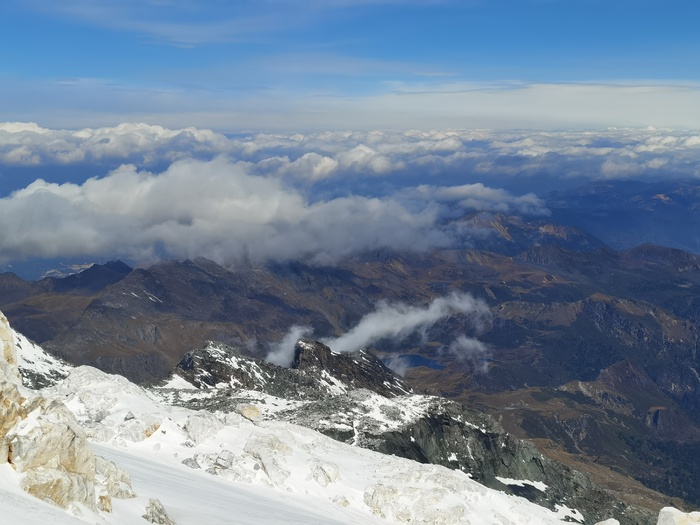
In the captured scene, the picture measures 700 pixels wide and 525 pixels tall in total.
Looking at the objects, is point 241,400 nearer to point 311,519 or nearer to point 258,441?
point 258,441

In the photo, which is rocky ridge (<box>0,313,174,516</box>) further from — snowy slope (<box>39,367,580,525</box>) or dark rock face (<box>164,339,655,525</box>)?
dark rock face (<box>164,339,655,525</box>)

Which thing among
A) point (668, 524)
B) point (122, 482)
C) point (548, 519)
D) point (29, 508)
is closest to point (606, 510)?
point (548, 519)

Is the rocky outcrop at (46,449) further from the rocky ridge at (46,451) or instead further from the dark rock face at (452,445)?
the dark rock face at (452,445)

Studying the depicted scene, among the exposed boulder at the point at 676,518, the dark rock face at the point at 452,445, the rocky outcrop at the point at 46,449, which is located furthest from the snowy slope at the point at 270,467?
the dark rock face at the point at 452,445

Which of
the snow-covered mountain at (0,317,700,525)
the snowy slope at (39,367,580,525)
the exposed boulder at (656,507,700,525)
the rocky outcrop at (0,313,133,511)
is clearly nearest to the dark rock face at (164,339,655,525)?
the snow-covered mountain at (0,317,700,525)

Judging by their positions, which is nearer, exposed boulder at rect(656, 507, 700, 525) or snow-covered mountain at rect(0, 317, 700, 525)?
snow-covered mountain at rect(0, 317, 700, 525)

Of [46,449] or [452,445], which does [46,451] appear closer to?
[46,449]

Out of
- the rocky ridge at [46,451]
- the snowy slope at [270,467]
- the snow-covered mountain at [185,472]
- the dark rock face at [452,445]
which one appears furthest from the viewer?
the dark rock face at [452,445]

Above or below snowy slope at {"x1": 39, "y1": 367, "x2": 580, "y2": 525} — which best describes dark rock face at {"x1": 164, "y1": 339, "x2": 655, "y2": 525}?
below
